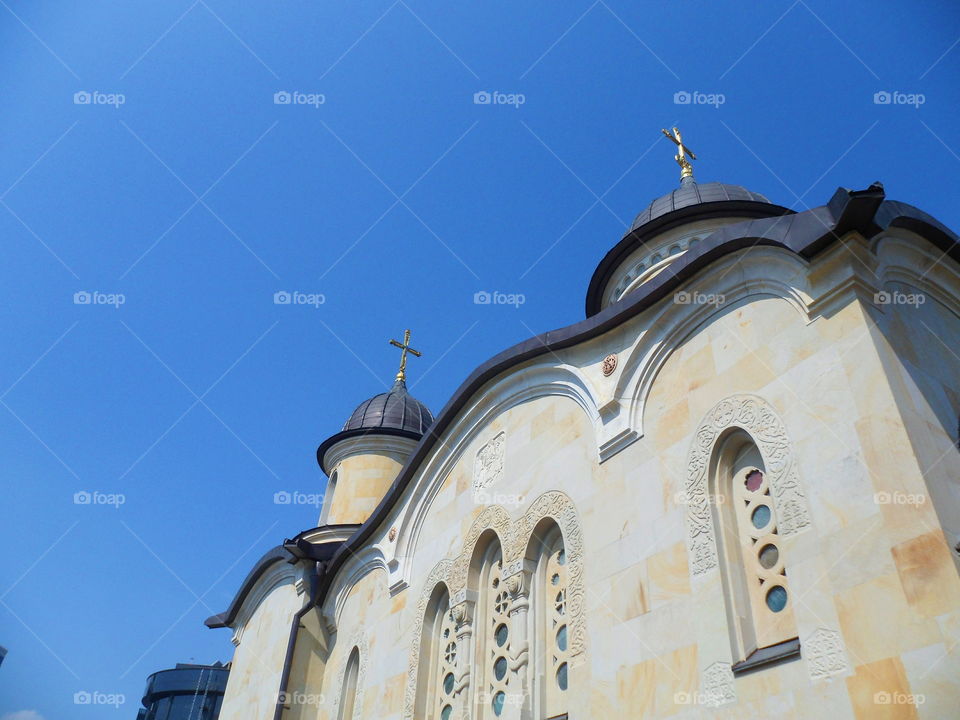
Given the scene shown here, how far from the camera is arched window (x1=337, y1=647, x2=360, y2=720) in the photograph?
10906 millimetres

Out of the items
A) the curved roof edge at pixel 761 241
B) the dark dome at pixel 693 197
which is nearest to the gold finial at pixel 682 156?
the dark dome at pixel 693 197

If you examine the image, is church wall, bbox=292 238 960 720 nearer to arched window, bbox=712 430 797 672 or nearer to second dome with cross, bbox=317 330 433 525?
arched window, bbox=712 430 797 672

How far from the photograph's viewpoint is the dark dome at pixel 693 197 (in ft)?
42.8

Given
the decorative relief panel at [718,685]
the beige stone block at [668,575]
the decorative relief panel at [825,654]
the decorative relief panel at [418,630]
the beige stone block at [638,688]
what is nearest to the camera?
the decorative relief panel at [825,654]

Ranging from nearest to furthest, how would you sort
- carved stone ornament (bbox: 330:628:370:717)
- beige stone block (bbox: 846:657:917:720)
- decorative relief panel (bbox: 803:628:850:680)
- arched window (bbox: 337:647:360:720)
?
beige stone block (bbox: 846:657:917:720)
decorative relief panel (bbox: 803:628:850:680)
carved stone ornament (bbox: 330:628:370:717)
arched window (bbox: 337:647:360:720)

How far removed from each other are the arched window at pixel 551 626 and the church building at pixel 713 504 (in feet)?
0.08

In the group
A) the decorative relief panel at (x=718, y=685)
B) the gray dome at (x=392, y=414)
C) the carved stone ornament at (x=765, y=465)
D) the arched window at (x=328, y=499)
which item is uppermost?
the gray dome at (x=392, y=414)

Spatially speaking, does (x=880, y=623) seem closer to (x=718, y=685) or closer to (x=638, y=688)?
(x=718, y=685)

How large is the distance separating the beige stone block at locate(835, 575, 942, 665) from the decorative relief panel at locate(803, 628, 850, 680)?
0.23ft

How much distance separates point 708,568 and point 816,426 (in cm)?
139

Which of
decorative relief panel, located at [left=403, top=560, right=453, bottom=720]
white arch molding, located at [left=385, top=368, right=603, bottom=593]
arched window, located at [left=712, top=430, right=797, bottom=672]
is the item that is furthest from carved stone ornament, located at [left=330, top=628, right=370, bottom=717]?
arched window, located at [left=712, top=430, right=797, bottom=672]

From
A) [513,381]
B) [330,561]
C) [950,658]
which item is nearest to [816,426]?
[950,658]

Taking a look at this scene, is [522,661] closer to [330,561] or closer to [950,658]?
[950,658]

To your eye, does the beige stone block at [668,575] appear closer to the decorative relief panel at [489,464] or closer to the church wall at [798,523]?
the church wall at [798,523]
